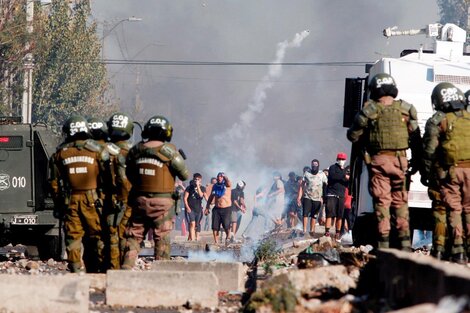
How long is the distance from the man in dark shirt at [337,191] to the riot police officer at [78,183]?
11.4 m

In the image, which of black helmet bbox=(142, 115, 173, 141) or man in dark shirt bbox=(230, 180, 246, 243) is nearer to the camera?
black helmet bbox=(142, 115, 173, 141)

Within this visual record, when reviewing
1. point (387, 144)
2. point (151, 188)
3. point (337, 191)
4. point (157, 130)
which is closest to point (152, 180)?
point (151, 188)

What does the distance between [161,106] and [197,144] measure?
526 centimetres

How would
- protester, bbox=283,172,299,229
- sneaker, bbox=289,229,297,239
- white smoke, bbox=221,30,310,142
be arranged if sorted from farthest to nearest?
white smoke, bbox=221,30,310,142 < protester, bbox=283,172,299,229 < sneaker, bbox=289,229,297,239

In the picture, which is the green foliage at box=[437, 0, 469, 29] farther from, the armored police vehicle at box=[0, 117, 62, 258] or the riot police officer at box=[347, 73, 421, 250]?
the riot police officer at box=[347, 73, 421, 250]

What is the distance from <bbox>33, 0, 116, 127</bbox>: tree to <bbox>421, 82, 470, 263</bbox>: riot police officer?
33307mm

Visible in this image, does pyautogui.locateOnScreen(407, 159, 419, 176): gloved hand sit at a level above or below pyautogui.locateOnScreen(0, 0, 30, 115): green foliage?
below

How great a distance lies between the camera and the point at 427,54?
750 inches

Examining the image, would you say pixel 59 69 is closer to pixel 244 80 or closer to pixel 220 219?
pixel 220 219

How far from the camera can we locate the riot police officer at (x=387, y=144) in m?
13.4

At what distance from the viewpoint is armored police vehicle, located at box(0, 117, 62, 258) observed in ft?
66.9

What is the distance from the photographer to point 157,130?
13.6 meters

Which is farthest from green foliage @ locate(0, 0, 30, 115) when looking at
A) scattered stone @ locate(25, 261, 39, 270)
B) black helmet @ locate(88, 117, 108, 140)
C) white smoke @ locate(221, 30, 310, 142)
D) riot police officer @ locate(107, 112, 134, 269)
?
white smoke @ locate(221, 30, 310, 142)

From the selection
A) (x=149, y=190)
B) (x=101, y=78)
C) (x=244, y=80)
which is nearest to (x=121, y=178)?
(x=149, y=190)
